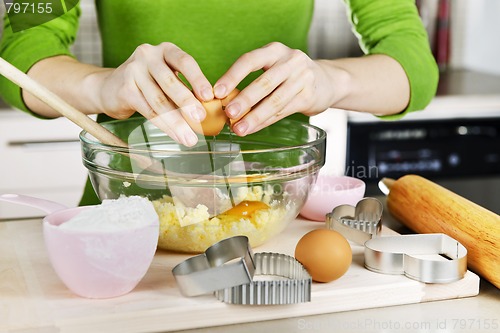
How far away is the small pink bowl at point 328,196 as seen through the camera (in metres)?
1.12

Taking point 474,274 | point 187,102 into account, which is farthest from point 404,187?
point 187,102

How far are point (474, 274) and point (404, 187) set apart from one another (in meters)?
0.27

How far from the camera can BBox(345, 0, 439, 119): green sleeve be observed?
1.31 m

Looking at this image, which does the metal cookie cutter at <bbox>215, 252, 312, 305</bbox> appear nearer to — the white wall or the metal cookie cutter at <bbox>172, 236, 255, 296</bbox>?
the metal cookie cutter at <bbox>172, 236, 255, 296</bbox>

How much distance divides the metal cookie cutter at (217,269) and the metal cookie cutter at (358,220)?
0.21 m

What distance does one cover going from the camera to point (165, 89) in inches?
35.9

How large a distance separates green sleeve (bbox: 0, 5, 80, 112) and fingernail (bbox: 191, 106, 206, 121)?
443 mm

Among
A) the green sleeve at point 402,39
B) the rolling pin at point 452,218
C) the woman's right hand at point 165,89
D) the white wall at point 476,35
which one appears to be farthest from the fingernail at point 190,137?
the white wall at point 476,35

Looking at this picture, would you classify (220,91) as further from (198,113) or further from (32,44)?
(32,44)

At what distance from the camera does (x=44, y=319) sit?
2.55 feet

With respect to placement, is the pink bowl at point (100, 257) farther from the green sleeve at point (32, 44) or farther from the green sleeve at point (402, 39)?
the green sleeve at point (402, 39)

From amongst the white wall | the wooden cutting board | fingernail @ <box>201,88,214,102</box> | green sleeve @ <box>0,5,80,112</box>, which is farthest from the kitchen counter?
the white wall

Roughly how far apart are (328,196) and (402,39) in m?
0.38

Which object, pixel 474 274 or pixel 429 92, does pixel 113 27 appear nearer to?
pixel 429 92
